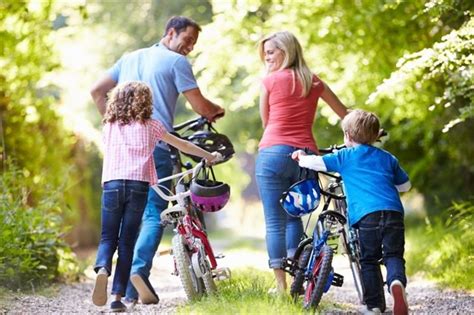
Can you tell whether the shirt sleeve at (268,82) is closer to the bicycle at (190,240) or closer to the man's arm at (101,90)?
the bicycle at (190,240)

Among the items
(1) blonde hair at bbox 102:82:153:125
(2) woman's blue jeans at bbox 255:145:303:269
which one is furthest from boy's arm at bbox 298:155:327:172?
(1) blonde hair at bbox 102:82:153:125

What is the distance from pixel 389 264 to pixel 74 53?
16184mm

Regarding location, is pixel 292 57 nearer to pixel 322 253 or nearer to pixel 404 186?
pixel 404 186

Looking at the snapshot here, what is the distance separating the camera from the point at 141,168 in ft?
19.9

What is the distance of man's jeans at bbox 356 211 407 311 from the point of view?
18.5 feet

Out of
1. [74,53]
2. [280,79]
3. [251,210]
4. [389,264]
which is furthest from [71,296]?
[251,210]

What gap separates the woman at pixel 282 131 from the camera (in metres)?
6.36

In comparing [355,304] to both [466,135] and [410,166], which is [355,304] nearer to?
[466,135]

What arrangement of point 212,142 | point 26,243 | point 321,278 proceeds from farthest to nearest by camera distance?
1. point 26,243
2. point 212,142
3. point 321,278

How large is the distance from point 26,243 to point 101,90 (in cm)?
182

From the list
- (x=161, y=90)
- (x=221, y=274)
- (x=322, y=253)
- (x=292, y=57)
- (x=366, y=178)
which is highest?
(x=292, y=57)

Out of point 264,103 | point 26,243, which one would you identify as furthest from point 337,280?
point 26,243

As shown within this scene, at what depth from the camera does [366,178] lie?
18.7 ft

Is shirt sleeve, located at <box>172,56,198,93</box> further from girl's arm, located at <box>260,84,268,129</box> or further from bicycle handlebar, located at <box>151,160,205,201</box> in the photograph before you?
bicycle handlebar, located at <box>151,160,205,201</box>
